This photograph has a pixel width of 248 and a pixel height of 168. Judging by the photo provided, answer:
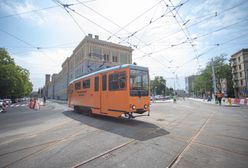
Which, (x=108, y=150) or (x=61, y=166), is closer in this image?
(x=61, y=166)

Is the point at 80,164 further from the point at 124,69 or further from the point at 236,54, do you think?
the point at 236,54

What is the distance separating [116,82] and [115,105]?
4.35 feet

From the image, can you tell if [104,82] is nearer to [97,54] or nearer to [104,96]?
[104,96]

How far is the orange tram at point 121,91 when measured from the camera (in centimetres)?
809

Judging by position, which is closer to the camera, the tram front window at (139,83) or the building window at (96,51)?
the tram front window at (139,83)

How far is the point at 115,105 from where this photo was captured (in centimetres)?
861

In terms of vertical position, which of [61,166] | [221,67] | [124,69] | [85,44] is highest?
[85,44]

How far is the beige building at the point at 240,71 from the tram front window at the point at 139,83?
53.2m

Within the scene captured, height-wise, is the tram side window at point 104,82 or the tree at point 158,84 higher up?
the tree at point 158,84

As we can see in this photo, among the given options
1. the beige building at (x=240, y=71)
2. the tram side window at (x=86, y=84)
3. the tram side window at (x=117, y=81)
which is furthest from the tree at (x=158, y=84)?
the tram side window at (x=117, y=81)

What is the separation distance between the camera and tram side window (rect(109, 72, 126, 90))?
8.35m

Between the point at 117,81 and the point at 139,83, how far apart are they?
1.27m

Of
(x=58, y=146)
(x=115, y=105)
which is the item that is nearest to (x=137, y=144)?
(x=58, y=146)

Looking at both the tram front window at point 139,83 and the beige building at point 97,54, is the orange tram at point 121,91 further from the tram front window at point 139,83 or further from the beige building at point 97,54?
the beige building at point 97,54
